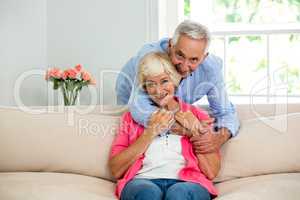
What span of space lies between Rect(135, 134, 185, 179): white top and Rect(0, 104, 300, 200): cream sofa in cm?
20

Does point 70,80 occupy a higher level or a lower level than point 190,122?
higher

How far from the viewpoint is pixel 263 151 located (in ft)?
7.88

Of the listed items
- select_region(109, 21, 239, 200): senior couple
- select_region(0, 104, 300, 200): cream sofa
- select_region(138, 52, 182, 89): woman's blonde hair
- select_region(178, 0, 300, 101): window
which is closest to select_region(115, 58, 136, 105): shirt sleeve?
select_region(0, 104, 300, 200): cream sofa

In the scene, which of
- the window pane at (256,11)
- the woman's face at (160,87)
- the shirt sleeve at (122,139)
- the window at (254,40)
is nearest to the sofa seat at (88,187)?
the shirt sleeve at (122,139)

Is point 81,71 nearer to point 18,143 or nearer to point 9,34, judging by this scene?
point 9,34

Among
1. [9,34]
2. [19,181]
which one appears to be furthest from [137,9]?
[19,181]

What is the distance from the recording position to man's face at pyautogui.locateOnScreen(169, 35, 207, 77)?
219cm

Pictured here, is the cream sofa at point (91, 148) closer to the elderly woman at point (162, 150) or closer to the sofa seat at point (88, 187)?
the sofa seat at point (88, 187)

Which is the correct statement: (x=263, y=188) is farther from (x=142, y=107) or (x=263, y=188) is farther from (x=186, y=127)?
(x=142, y=107)

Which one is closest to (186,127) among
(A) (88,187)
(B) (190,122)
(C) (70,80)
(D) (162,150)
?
(B) (190,122)

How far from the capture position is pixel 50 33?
3629mm

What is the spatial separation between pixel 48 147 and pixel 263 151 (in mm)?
987

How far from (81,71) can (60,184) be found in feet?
3.54

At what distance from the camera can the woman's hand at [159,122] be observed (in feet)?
7.34
